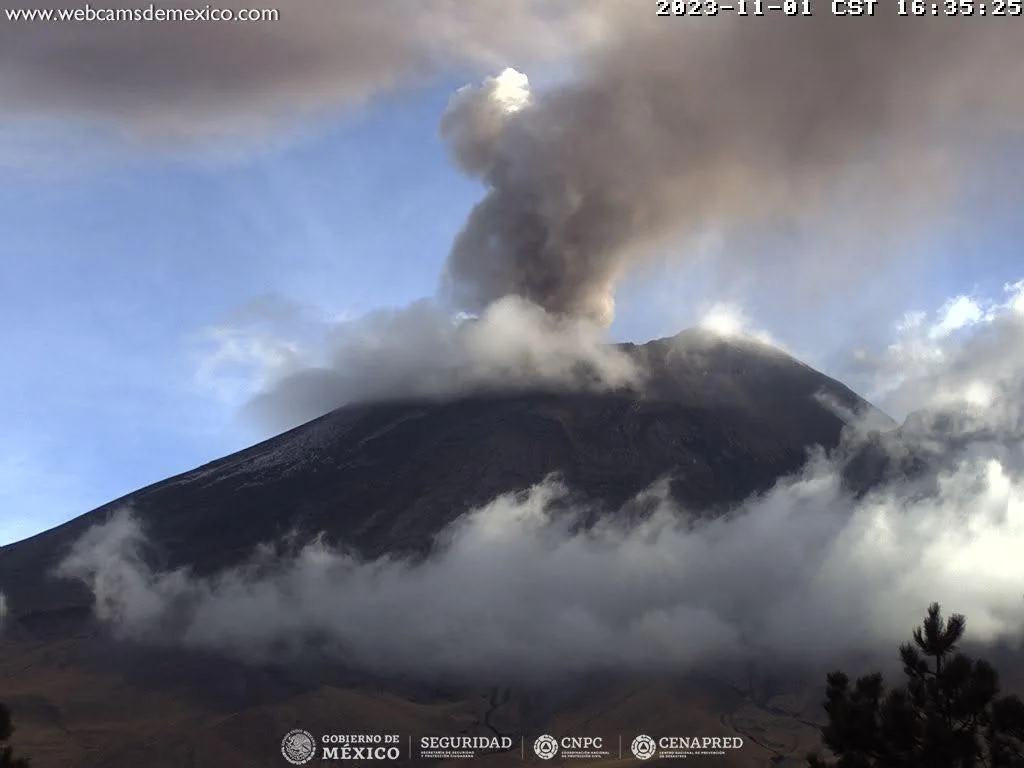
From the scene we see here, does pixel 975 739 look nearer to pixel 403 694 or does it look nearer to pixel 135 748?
pixel 135 748

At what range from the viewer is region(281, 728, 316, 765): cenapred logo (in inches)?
6403

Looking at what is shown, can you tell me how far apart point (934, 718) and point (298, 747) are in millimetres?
150136

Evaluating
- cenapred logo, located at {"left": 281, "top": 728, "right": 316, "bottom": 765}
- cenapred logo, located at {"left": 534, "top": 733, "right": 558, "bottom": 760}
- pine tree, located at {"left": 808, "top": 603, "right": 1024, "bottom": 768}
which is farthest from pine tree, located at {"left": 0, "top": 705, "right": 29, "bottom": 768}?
cenapred logo, located at {"left": 534, "top": 733, "right": 558, "bottom": 760}

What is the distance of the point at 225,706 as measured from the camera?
18400cm

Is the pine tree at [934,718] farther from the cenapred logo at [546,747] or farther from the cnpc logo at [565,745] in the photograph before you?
the cnpc logo at [565,745]

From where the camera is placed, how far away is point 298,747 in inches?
6501

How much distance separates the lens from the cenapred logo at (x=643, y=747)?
16075cm

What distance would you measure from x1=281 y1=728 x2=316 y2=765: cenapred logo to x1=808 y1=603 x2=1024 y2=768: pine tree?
475 ft

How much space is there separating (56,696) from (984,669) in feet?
583

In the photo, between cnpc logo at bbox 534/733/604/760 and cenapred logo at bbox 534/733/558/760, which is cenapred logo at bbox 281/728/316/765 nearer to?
cenapred logo at bbox 534/733/558/760

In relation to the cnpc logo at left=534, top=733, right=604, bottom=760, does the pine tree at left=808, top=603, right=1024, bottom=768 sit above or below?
below

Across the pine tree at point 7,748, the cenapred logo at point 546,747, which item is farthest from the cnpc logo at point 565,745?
the pine tree at point 7,748

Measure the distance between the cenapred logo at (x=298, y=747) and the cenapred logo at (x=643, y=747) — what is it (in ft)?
143

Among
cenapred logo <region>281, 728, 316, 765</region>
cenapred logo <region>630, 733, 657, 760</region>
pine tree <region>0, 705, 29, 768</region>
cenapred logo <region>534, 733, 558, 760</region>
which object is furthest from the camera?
cenapred logo <region>534, 733, 558, 760</region>
